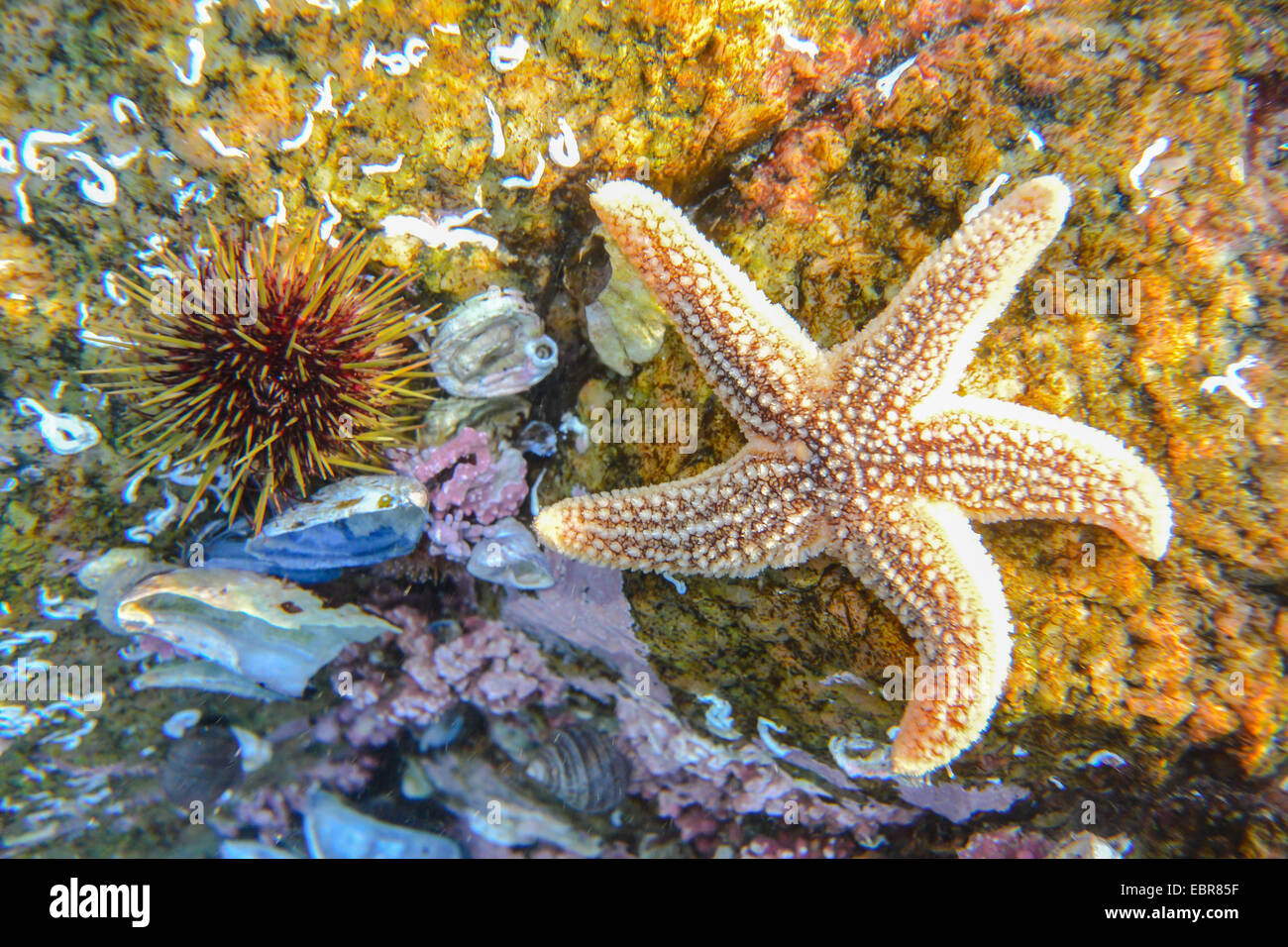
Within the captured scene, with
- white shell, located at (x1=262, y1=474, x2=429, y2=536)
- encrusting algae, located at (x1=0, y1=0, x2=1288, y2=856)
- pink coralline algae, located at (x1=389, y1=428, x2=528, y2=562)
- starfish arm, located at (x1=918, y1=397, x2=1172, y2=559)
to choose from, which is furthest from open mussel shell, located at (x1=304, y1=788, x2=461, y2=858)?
starfish arm, located at (x1=918, y1=397, x2=1172, y2=559)

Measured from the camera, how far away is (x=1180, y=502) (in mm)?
2918

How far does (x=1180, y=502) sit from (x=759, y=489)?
6.61ft

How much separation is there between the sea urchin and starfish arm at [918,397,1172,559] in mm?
2666

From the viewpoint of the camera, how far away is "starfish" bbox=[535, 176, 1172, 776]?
2617mm

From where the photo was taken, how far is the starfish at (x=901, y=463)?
2.62 m

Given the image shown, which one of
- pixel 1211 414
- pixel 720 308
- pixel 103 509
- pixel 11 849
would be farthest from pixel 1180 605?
pixel 11 849

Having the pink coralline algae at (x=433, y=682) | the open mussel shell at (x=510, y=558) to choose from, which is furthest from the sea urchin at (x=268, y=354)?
the pink coralline algae at (x=433, y=682)

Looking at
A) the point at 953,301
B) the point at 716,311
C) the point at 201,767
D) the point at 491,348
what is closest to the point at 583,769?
the point at 201,767

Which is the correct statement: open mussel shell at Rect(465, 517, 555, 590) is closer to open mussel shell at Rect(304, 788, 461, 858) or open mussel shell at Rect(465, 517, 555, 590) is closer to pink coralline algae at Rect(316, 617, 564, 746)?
pink coralline algae at Rect(316, 617, 564, 746)

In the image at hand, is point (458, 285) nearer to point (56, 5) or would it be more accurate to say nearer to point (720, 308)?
point (720, 308)

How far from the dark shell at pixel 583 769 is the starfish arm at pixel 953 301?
2.91 m

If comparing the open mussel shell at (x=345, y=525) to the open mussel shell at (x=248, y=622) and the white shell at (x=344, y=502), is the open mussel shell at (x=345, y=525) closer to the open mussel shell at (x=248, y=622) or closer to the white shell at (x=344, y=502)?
the white shell at (x=344, y=502)

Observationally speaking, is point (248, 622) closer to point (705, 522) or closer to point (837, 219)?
point (705, 522)
